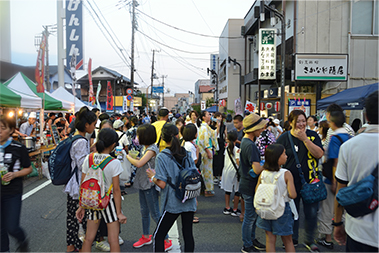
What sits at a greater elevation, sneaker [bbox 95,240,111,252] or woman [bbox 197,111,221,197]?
woman [bbox 197,111,221,197]

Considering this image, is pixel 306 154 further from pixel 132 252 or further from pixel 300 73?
pixel 300 73

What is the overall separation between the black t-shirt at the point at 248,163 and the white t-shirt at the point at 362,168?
1350mm

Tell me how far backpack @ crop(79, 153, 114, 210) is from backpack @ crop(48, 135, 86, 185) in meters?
0.66

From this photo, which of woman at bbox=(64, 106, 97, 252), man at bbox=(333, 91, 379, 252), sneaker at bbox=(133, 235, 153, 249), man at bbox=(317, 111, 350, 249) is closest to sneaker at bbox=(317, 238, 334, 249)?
man at bbox=(317, 111, 350, 249)

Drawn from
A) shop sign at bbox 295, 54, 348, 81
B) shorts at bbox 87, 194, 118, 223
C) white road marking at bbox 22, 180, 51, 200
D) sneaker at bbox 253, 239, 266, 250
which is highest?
shop sign at bbox 295, 54, 348, 81

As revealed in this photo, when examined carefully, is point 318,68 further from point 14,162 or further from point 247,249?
point 14,162

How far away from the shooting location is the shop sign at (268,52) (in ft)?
63.8

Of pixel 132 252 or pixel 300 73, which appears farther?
pixel 300 73

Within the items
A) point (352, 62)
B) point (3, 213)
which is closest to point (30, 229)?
point (3, 213)

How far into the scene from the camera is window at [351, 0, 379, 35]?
610 inches

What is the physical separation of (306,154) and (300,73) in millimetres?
13230

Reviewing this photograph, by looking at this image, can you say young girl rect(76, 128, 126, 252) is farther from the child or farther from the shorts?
the child

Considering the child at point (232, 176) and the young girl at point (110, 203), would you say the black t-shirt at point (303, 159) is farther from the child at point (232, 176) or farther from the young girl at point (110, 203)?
the young girl at point (110, 203)

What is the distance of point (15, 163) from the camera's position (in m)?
3.08
